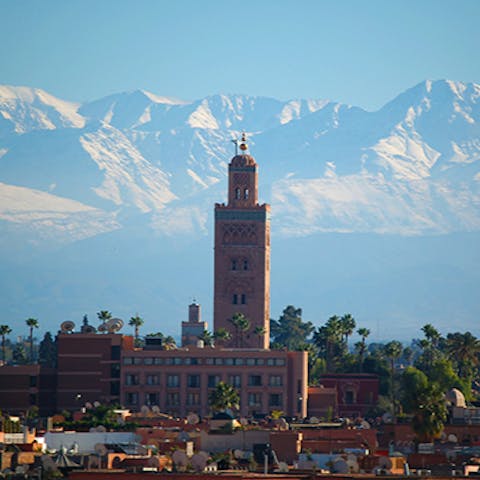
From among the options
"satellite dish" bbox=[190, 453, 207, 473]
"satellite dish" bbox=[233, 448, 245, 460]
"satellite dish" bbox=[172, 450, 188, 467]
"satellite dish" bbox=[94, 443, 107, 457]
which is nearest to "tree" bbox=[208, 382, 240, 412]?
"satellite dish" bbox=[233, 448, 245, 460]

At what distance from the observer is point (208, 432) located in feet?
461

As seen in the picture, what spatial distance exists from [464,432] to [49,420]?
31.0 meters

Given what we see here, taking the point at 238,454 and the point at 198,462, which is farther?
the point at 238,454

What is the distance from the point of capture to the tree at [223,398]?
598 ft

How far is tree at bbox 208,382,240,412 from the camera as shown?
182375 mm

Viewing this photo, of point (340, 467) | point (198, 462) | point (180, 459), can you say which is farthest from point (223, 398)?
point (198, 462)

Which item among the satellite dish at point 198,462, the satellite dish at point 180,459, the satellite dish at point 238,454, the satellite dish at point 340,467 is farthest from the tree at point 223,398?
the satellite dish at point 198,462

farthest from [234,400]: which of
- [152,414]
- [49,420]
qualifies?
[49,420]

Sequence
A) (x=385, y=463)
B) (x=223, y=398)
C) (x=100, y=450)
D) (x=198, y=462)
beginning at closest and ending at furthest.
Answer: (x=198, y=462), (x=385, y=463), (x=100, y=450), (x=223, y=398)

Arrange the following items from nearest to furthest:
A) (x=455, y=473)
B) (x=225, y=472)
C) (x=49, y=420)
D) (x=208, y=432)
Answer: (x=225, y=472) < (x=455, y=473) < (x=208, y=432) < (x=49, y=420)

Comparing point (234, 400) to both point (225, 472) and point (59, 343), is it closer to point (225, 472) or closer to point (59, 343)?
point (59, 343)

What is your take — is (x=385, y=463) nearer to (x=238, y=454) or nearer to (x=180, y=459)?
(x=180, y=459)

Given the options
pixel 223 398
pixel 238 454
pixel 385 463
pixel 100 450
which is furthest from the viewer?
pixel 223 398

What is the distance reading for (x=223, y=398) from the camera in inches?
7210
